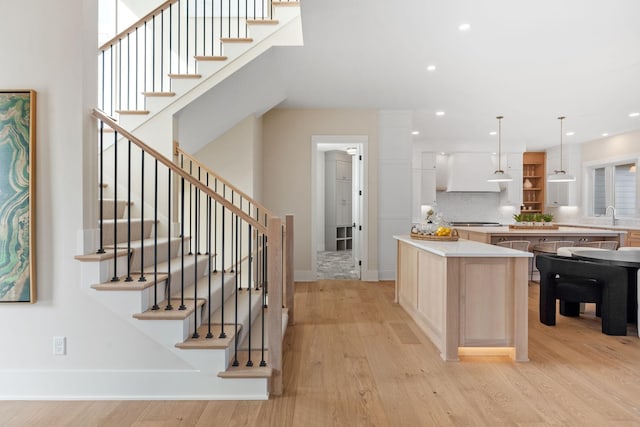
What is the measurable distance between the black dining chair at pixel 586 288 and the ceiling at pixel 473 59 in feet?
7.58

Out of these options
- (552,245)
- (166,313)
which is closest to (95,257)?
(166,313)

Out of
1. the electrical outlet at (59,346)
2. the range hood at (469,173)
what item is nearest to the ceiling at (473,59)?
the range hood at (469,173)

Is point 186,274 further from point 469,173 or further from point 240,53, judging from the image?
point 469,173

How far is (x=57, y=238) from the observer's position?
100 inches

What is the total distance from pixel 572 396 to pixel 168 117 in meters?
4.26

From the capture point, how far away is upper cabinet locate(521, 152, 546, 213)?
10273 millimetres

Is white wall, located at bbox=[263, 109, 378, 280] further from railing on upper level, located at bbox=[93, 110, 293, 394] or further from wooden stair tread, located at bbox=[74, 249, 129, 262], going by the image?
wooden stair tread, located at bbox=[74, 249, 129, 262]

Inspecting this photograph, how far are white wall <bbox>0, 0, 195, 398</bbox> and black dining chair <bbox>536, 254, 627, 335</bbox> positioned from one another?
3734 mm

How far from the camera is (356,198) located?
695 centimetres

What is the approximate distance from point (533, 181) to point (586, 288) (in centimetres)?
749

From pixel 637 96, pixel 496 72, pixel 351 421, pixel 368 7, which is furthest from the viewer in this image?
pixel 637 96

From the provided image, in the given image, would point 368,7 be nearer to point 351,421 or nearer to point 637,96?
point 351,421

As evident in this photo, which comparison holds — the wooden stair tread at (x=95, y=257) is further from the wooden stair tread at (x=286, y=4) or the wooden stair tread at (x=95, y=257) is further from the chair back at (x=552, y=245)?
the chair back at (x=552, y=245)

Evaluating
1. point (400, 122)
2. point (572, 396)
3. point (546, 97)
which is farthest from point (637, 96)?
point (572, 396)
